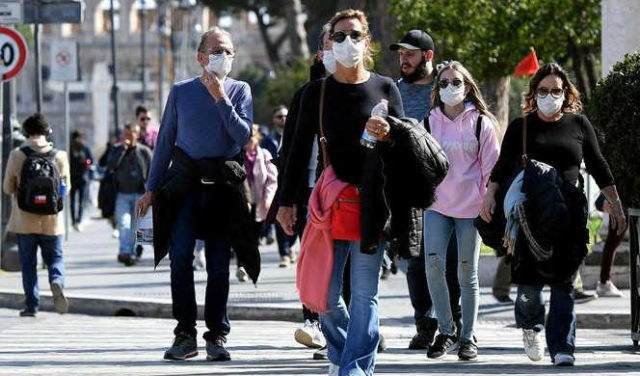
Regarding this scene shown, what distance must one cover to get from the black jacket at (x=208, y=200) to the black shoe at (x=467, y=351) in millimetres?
1296

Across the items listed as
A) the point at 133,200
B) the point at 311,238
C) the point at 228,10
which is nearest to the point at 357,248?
the point at 311,238

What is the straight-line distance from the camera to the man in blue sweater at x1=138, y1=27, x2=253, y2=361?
1143 centimetres

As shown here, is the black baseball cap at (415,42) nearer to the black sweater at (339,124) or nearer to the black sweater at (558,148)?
the black sweater at (558,148)

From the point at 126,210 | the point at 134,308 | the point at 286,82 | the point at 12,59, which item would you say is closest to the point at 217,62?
the point at 134,308

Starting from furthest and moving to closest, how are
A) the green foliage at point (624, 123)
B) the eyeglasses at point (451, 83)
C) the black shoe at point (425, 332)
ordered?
the green foliage at point (624, 123)
the black shoe at point (425, 332)
the eyeglasses at point (451, 83)

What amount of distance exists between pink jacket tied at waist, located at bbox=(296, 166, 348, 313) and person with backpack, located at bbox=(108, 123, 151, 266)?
1322 cm

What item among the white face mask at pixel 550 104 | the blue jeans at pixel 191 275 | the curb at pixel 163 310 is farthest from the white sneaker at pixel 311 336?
the curb at pixel 163 310

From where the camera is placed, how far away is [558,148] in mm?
11211

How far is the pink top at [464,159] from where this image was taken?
37.9 feet

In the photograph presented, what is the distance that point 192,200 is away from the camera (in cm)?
1152

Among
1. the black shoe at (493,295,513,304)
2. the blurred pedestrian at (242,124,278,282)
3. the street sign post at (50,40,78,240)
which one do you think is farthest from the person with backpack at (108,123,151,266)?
the black shoe at (493,295,513,304)

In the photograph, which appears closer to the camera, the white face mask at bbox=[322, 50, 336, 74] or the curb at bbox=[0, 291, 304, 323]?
the white face mask at bbox=[322, 50, 336, 74]

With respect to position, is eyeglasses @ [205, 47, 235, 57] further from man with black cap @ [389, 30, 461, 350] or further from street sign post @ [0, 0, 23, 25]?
street sign post @ [0, 0, 23, 25]

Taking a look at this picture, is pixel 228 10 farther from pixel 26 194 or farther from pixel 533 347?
pixel 533 347
